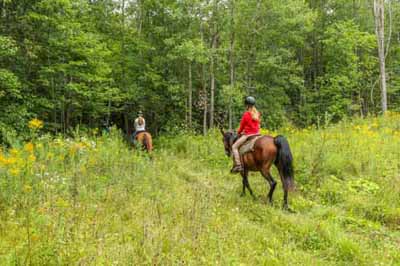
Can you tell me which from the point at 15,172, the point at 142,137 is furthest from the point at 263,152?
the point at 142,137

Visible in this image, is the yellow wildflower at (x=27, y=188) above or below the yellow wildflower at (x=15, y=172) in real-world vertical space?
below

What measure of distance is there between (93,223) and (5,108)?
1019 centimetres

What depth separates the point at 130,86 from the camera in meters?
18.3

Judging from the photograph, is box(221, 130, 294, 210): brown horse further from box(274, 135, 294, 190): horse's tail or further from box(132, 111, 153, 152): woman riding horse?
box(132, 111, 153, 152): woman riding horse

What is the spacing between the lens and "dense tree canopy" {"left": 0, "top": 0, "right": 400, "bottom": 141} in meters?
13.8

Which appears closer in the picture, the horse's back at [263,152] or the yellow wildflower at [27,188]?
the yellow wildflower at [27,188]

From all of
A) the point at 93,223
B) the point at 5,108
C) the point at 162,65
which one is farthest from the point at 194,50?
the point at 93,223

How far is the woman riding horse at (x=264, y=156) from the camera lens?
259 inches

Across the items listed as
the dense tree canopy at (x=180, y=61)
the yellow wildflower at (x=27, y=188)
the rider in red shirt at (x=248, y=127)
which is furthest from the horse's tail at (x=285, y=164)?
the dense tree canopy at (x=180, y=61)

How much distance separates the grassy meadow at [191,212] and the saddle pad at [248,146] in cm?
102

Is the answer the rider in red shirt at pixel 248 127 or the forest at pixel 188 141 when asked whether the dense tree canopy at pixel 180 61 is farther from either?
the rider in red shirt at pixel 248 127

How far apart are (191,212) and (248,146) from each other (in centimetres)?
274

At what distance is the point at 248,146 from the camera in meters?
7.29

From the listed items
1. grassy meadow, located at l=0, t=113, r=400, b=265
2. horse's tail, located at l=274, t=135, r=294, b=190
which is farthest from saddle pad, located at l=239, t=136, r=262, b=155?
grassy meadow, located at l=0, t=113, r=400, b=265
